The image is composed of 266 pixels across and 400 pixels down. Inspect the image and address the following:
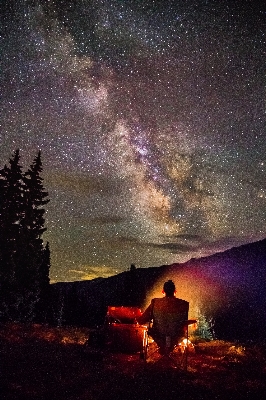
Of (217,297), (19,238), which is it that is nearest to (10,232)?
(19,238)

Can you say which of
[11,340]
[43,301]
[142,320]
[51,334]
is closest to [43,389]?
[142,320]

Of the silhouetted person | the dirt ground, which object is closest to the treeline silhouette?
the dirt ground

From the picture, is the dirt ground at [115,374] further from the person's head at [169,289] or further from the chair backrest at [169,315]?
the person's head at [169,289]

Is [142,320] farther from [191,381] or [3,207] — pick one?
[3,207]

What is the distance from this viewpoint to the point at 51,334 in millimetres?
12570

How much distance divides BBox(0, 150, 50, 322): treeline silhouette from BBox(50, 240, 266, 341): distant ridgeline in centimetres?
1613

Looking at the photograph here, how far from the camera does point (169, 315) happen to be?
26.8 ft

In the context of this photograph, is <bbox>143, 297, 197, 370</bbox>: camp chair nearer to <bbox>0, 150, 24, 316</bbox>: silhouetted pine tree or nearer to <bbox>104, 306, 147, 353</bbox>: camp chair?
<bbox>104, 306, 147, 353</bbox>: camp chair

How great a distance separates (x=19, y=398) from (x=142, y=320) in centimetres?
377

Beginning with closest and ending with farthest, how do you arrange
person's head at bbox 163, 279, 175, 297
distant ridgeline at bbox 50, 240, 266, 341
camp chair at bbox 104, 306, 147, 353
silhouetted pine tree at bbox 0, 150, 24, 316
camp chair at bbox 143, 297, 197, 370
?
camp chair at bbox 143, 297, 197, 370 → person's head at bbox 163, 279, 175, 297 → camp chair at bbox 104, 306, 147, 353 → silhouetted pine tree at bbox 0, 150, 24, 316 → distant ridgeline at bbox 50, 240, 266, 341

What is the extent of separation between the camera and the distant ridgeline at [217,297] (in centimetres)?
6594

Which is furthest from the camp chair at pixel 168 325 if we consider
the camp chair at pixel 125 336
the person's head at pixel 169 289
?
the camp chair at pixel 125 336

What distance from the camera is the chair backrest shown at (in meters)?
8.09

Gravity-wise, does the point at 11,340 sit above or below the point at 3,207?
below
